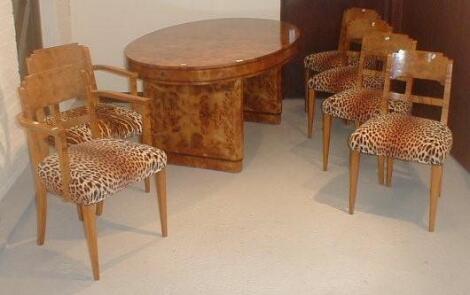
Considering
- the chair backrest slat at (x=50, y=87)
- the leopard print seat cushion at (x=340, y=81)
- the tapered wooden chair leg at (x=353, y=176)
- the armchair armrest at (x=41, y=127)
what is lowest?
the tapered wooden chair leg at (x=353, y=176)

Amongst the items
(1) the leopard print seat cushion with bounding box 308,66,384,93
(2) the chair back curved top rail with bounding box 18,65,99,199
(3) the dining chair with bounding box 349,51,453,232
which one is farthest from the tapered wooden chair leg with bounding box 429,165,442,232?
(2) the chair back curved top rail with bounding box 18,65,99,199

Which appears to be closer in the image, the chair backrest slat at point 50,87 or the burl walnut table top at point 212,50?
the chair backrest slat at point 50,87

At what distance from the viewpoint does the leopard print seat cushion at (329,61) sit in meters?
4.29

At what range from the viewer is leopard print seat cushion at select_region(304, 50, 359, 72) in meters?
4.29

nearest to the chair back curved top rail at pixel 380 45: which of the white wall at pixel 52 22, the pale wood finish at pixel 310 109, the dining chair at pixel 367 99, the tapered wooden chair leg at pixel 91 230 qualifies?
the dining chair at pixel 367 99

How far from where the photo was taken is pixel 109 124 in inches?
127

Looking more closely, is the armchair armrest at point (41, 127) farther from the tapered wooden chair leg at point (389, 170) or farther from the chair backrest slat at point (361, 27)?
the chair backrest slat at point (361, 27)

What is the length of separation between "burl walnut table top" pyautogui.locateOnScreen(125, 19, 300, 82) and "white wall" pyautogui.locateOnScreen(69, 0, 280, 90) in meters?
0.41

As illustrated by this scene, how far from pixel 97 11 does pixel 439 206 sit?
290 centimetres

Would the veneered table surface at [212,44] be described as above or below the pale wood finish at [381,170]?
above

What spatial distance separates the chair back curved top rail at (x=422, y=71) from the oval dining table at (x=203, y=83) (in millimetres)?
703

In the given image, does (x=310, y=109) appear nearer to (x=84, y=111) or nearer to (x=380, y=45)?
(x=380, y=45)

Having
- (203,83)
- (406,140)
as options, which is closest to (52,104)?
(203,83)

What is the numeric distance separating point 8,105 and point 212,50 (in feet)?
3.89
